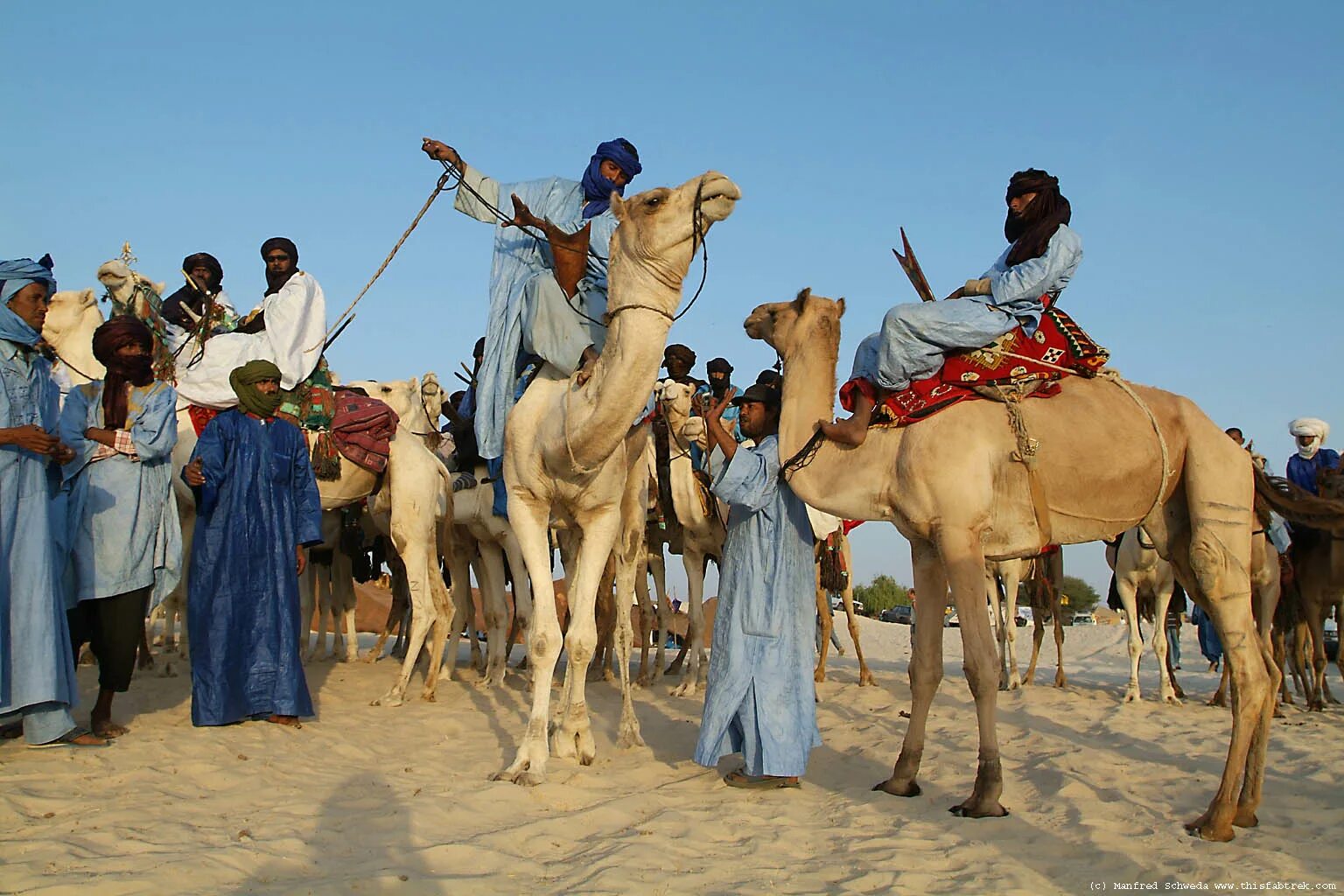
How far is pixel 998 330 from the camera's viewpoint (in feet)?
20.0

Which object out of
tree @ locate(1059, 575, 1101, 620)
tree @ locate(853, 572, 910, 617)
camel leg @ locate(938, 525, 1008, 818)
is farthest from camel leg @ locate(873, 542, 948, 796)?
tree @ locate(1059, 575, 1101, 620)

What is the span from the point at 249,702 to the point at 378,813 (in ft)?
7.38

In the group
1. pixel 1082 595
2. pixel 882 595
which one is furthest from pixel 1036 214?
pixel 1082 595

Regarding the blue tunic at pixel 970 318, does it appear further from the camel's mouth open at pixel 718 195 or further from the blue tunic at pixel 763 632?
the camel's mouth open at pixel 718 195

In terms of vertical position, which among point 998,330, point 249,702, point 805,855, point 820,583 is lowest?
point 805,855

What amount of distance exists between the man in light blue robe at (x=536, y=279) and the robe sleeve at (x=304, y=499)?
1289 mm

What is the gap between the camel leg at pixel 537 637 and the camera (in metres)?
6.02

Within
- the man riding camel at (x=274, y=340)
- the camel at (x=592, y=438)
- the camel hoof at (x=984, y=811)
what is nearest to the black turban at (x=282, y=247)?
the man riding camel at (x=274, y=340)

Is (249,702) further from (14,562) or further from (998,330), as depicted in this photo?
(998,330)

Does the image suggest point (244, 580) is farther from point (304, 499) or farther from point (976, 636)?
point (976, 636)

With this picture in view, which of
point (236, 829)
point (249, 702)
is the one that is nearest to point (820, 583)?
point (249, 702)

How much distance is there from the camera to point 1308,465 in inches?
497

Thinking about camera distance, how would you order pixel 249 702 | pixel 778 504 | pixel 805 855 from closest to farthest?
pixel 805 855 < pixel 778 504 < pixel 249 702

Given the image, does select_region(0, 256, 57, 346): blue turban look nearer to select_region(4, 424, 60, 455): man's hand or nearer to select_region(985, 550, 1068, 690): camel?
select_region(4, 424, 60, 455): man's hand
